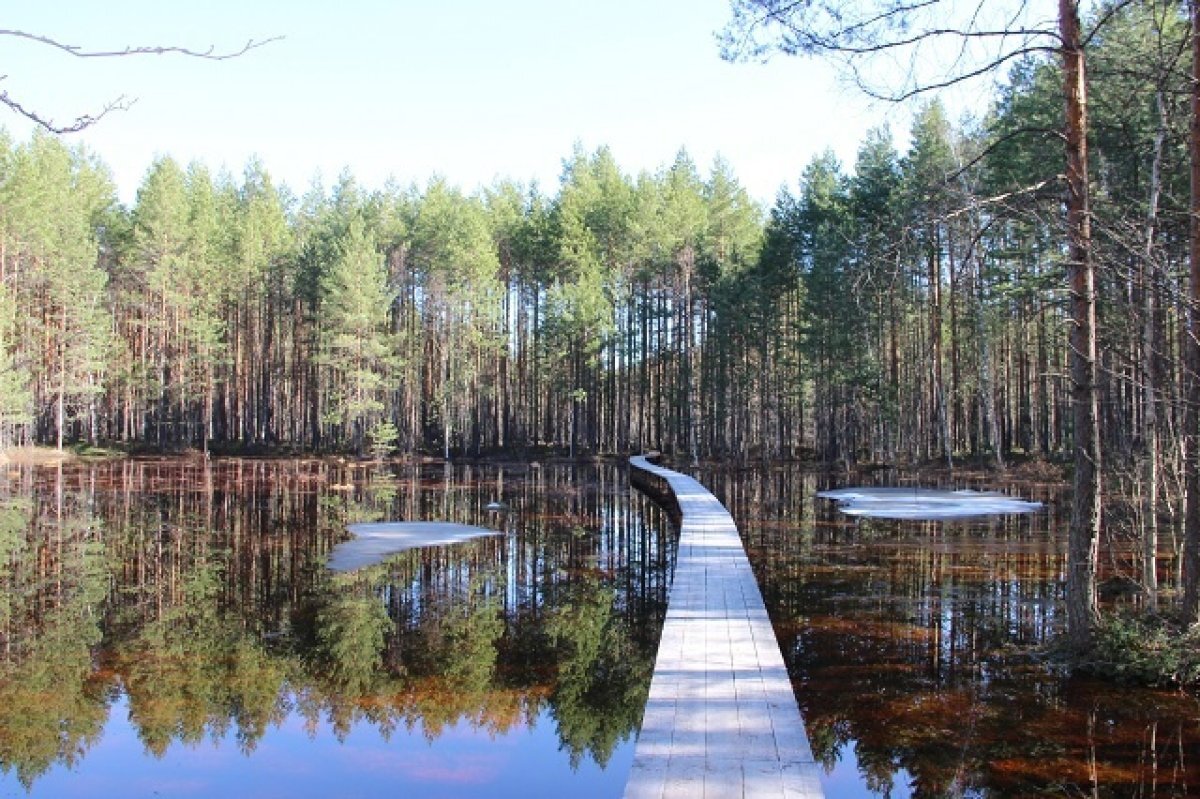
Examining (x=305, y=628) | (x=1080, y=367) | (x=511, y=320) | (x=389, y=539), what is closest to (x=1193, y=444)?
(x=1080, y=367)

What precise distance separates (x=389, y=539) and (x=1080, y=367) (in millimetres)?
12561

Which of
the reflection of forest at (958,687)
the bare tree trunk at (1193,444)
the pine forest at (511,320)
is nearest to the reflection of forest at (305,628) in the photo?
the reflection of forest at (958,687)

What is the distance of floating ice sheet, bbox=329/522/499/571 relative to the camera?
1465 centimetres

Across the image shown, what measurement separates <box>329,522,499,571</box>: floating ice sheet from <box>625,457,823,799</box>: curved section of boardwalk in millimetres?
6718

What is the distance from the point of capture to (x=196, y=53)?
10.9 ft

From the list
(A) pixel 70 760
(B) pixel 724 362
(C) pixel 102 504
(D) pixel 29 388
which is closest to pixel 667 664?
(A) pixel 70 760

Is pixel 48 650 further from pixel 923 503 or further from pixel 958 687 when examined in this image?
pixel 923 503

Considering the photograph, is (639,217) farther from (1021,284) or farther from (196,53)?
(196,53)

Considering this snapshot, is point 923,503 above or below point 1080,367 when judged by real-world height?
below

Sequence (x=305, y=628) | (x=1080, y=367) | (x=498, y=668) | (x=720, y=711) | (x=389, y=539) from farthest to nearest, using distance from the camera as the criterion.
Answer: (x=389, y=539)
(x=305, y=628)
(x=498, y=668)
(x=1080, y=367)
(x=720, y=711)

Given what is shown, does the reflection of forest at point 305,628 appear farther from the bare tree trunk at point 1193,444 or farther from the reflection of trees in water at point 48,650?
the bare tree trunk at point 1193,444

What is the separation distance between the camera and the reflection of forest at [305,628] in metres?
7.57

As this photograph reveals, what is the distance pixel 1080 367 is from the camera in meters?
7.83

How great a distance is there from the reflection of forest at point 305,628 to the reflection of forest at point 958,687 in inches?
74.3
